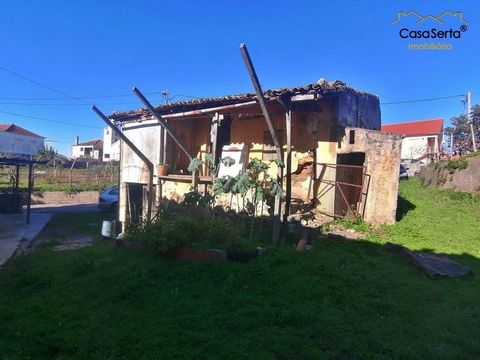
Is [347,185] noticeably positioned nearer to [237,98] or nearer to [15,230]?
[237,98]

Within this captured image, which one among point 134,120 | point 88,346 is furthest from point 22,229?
point 88,346

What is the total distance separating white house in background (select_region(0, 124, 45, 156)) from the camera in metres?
46.2

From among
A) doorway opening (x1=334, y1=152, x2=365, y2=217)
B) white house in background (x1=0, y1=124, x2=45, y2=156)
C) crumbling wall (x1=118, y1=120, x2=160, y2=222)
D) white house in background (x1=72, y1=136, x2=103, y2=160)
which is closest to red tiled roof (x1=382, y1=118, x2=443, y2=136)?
doorway opening (x1=334, y1=152, x2=365, y2=217)

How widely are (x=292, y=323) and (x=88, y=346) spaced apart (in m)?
2.26

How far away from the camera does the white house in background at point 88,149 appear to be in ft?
188

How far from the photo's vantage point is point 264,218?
862 centimetres

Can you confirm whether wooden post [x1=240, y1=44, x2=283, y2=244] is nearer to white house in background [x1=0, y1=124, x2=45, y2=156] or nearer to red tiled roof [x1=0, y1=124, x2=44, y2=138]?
white house in background [x1=0, y1=124, x2=45, y2=156]

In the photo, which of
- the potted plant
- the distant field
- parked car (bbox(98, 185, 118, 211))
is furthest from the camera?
the distant field

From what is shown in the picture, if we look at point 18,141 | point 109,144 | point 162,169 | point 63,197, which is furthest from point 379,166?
point 18,141

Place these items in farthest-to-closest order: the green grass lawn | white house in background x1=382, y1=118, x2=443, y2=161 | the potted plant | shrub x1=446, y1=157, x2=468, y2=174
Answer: white house in background x1=382, y1=118, x2=443, y2=161 → shrub x1=446, y1=157, x2=468, y2=174 → the potted plant → the green grass lawn

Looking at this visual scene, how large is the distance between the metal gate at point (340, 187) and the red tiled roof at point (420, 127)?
1248 inches

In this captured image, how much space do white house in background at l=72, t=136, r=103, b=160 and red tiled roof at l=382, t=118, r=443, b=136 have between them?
141 ft

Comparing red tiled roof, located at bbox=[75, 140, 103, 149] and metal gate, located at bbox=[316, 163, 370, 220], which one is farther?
red tiled roof, located at bbox=[75, 140, 103, 149]

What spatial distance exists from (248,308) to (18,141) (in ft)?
177
